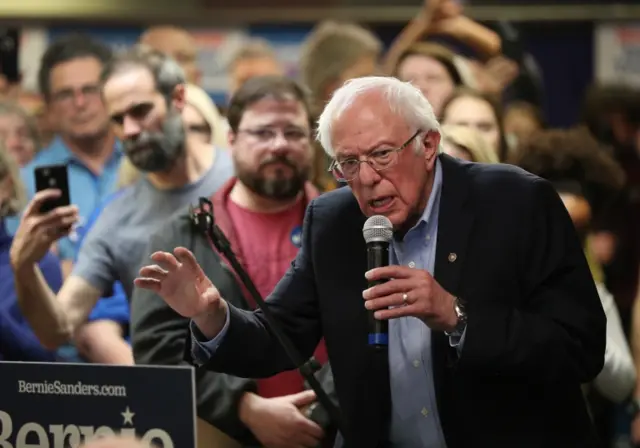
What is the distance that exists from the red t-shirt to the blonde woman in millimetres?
531

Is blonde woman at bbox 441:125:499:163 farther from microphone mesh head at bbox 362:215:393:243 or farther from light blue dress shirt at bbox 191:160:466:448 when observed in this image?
microphone mesh head at bbox 362:215:393:243

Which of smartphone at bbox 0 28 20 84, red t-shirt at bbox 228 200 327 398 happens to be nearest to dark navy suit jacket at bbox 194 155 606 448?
red t-shirt at bbox 228 200 327 398

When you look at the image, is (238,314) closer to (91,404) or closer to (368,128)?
(91,404)

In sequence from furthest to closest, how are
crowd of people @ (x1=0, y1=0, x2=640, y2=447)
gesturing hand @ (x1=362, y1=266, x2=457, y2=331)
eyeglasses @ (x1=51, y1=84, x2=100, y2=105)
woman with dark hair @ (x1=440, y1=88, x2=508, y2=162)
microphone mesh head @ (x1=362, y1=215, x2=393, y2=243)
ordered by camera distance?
1. eyeglasses @ (x1=51, y1=84, x2=100, y2=105)
2. woman with dark hair @ (x1=440, y1=88, x2=508, y2=162)
3. crowd of people @ (x1=0, y1=0, x2=640, y2=447)
4. microphone mesh head @ (x1=362, y1=215, x2=393, y2=243)
5. gesturing hand @ (x1=362, y1=266, x2=457, y2=331)

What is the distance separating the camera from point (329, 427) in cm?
318

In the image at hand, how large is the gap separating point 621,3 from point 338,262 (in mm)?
4614

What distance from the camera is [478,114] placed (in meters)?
4.15

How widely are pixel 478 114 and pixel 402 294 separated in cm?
193

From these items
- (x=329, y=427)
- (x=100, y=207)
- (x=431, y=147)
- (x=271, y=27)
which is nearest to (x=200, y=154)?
(x=100, y=207)

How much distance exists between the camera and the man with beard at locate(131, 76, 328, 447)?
320 cm

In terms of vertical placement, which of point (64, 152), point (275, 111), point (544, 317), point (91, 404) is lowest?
point (91, 404)

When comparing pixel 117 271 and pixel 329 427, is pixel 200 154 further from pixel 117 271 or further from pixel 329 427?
pixel 329 427

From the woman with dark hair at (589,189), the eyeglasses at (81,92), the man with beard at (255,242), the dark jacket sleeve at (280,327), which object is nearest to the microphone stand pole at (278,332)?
the dark jacket sleeve at (280,327)

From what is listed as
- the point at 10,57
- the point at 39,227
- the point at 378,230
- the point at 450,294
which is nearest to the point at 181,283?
the point at 378,230
